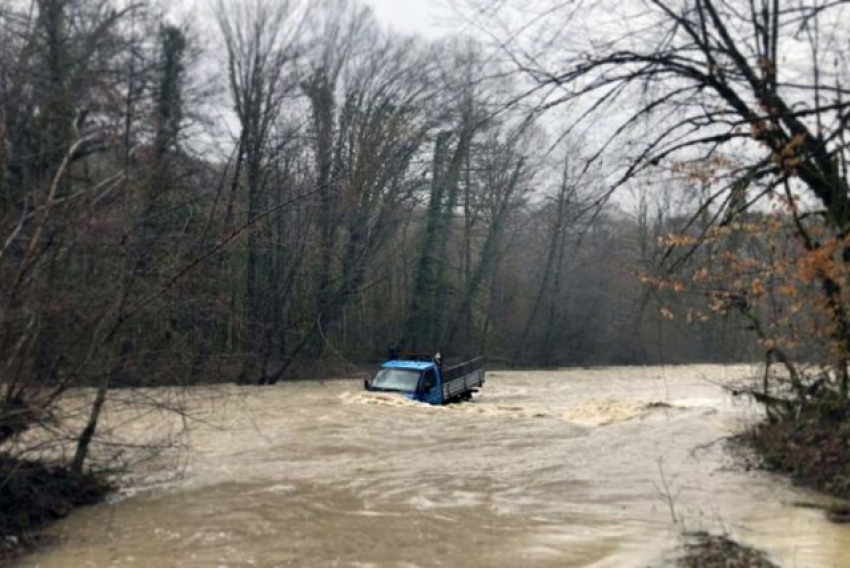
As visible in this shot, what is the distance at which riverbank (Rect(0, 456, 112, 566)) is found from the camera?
885 cm

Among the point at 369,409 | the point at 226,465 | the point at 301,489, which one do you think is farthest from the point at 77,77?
the point at 301,489

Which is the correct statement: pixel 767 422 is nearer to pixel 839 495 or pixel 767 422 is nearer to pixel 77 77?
pixel 839 495

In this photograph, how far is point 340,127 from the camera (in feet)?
99.5

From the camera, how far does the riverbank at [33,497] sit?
8.85 m

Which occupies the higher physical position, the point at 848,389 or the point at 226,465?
the point at 848,389

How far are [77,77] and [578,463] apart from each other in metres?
15.4

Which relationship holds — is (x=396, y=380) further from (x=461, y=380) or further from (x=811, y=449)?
(x=811, y=449)

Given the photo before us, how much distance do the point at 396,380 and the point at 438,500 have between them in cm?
1212

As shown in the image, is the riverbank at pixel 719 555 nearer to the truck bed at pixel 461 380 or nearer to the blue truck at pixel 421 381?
the blue truck at pixel 421 381

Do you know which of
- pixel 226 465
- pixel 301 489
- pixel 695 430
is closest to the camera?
pixel 301 489

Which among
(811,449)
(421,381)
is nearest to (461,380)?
(421,381)

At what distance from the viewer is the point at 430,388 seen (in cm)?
2267

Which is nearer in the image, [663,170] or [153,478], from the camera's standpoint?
[663,170]

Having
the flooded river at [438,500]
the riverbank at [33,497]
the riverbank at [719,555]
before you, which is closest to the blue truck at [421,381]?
the flooded river at [438,500]
